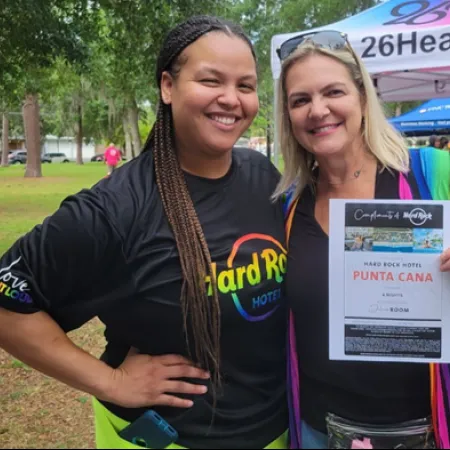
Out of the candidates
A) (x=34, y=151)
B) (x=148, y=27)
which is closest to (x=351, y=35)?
(x=148, y=27)

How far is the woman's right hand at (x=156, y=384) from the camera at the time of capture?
5.35 ft

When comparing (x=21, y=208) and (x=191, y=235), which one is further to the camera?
(x=21, y=208)

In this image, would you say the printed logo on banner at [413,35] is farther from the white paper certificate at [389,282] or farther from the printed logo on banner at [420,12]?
the white paper certificate at [389,282]

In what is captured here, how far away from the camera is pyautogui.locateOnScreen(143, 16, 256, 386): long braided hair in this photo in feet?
5.21

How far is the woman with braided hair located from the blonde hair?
0.26 m

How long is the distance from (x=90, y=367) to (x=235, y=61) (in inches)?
40.7

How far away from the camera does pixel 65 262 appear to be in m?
1.49

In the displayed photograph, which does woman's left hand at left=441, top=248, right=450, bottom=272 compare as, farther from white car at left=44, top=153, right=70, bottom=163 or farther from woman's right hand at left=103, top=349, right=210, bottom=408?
white car at left=44, top=153, right=70, bottom=163

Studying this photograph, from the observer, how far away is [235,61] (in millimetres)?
1710

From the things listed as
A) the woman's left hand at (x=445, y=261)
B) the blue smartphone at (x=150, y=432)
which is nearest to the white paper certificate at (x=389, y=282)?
the woman's left hand at (x=445, y=261)

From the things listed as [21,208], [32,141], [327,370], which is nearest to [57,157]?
[32,141]

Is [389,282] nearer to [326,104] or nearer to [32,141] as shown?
[326,104]

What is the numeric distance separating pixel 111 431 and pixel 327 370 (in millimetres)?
716

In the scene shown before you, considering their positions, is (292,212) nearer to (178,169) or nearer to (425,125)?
(178,169)
